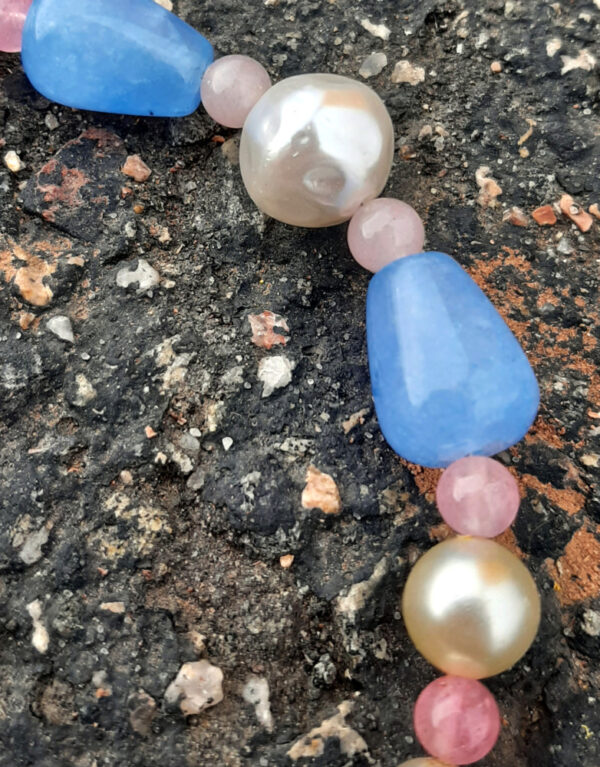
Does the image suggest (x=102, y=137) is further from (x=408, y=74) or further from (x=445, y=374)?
(x=445, y=374)

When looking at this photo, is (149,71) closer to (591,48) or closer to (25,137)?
(25,137)

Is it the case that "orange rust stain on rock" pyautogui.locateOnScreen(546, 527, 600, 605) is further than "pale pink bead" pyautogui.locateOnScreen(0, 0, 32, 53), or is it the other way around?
"pale pink bead" pyautogui.locateOnScreen(0, 0, 32, 53)

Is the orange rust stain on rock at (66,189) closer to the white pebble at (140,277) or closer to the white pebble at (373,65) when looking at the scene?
the white pebble at (140,277)

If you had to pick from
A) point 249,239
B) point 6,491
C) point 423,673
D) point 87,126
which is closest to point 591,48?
point 249,239

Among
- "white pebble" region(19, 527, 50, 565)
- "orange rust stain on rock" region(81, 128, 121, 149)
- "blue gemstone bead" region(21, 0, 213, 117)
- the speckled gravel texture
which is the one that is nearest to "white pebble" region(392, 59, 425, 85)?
the speckled gravel texture

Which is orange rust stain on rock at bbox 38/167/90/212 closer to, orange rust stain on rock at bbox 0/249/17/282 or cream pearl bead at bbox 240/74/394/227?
orange rust stain on rock at bbox 0/249/17/282

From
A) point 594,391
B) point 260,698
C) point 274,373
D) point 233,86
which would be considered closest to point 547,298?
point 594,391
